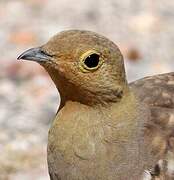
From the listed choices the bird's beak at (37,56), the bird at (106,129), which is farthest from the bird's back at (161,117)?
the bird's beak at (37,56)

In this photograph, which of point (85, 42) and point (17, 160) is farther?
point (17, 160)

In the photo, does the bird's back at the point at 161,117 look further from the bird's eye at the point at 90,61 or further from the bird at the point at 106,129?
the bird's eye at the point at 90,61

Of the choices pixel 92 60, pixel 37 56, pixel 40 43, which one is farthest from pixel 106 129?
pixel 40 43

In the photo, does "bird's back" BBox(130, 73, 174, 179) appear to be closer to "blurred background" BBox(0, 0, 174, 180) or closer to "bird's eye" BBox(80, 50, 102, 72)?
"bird's eye" BBox(80, 50, 102, 72)

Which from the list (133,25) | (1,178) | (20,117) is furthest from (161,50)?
(1,178)

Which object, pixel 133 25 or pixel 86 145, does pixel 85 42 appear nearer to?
pixel 86 145

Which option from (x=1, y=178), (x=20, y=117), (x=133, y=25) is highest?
(x=133, y=25)

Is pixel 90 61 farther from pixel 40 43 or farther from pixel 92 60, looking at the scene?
pixel 40 43
